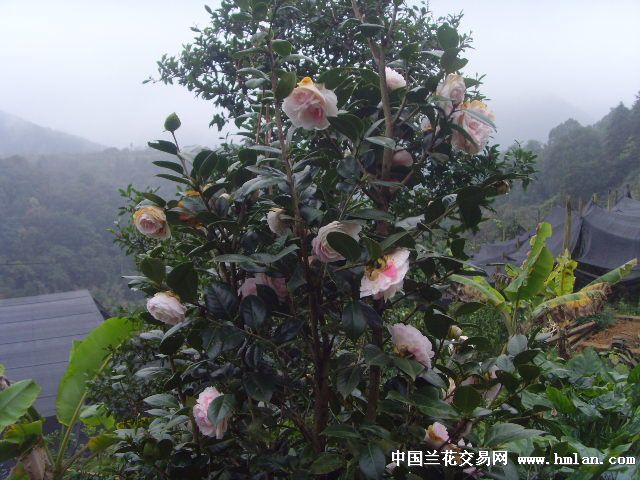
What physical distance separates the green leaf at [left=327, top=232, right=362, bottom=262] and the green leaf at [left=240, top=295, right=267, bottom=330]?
20 cm

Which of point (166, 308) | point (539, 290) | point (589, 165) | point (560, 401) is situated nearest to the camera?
point (166, 308)

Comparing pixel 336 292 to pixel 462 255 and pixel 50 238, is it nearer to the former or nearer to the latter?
pixel 462 255

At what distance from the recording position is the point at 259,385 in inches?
38.1

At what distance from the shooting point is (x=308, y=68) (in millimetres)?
1770

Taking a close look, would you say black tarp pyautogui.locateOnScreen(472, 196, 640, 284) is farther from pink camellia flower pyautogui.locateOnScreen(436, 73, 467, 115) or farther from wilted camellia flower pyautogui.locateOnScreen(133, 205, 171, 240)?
wilted camellia flower pyautogui.locateOnScreen(133, 205, 171, 240)

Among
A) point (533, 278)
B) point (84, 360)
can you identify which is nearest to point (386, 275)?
point (533, 278)

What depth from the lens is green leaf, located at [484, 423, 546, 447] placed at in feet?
3.25

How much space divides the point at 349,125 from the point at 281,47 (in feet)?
0.64

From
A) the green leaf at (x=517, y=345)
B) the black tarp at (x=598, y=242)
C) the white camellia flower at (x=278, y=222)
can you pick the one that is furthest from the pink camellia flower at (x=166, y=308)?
the black tarp at (x=598, y=242)

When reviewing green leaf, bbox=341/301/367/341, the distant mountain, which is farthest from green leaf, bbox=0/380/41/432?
the distant mountain

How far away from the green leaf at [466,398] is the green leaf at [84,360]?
3.97ft

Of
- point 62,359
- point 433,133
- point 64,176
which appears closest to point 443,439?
point 433,133

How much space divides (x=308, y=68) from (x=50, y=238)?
5567 millimetres

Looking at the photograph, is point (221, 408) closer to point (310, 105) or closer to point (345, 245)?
point (345, 245)
